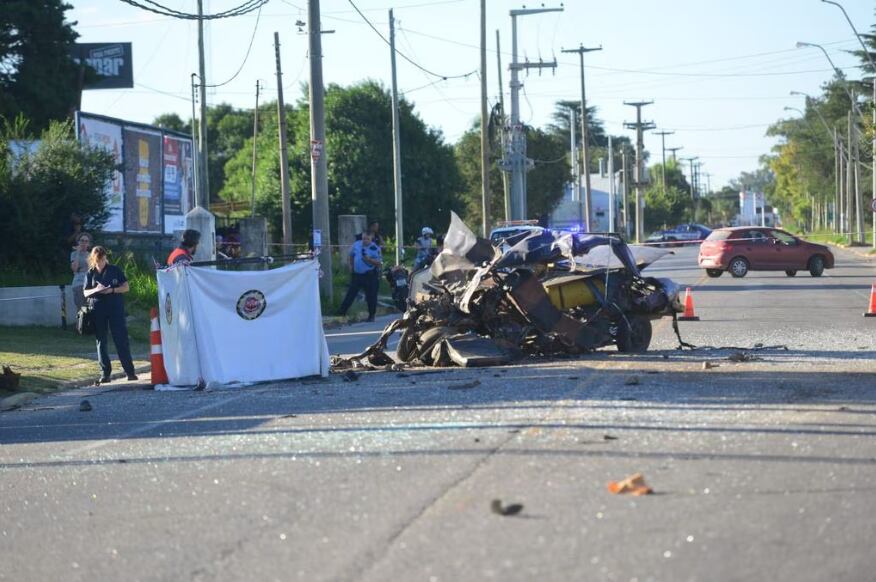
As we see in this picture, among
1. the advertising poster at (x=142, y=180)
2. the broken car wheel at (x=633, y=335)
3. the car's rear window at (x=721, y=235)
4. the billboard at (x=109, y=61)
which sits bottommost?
the broken car wheel at (x=633, y=335)

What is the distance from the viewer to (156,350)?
14820 mm

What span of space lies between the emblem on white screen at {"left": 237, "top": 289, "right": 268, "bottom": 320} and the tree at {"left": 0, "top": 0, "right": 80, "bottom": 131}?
128 ft

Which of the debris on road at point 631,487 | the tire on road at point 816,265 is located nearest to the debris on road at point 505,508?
the debris on road at point 631,487

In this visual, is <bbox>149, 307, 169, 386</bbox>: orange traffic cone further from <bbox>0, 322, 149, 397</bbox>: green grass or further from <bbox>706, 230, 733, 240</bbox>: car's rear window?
<bbox>706, 230, 733, 240</bbox>: car's rear window

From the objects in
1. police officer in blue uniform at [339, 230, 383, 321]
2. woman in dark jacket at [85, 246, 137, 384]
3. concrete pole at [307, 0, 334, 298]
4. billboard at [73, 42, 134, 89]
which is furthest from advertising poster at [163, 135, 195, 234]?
woman in dark jacket at [85, 246, 137, 384]

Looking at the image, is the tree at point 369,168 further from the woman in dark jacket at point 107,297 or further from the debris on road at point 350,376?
the debris on road at point 350,376

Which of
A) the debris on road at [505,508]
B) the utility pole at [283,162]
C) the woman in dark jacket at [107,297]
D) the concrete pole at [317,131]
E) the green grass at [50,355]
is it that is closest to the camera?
the debris on road at [505,508]

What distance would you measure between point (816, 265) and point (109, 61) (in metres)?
29.1

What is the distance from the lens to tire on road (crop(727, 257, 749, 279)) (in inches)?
1529

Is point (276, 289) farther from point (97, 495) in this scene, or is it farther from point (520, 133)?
point (520, 133)

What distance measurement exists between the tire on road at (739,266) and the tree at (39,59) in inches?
1109

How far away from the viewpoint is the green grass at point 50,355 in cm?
1595

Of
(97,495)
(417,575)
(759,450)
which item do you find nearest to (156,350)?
(97,495)

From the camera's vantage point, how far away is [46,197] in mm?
25750
